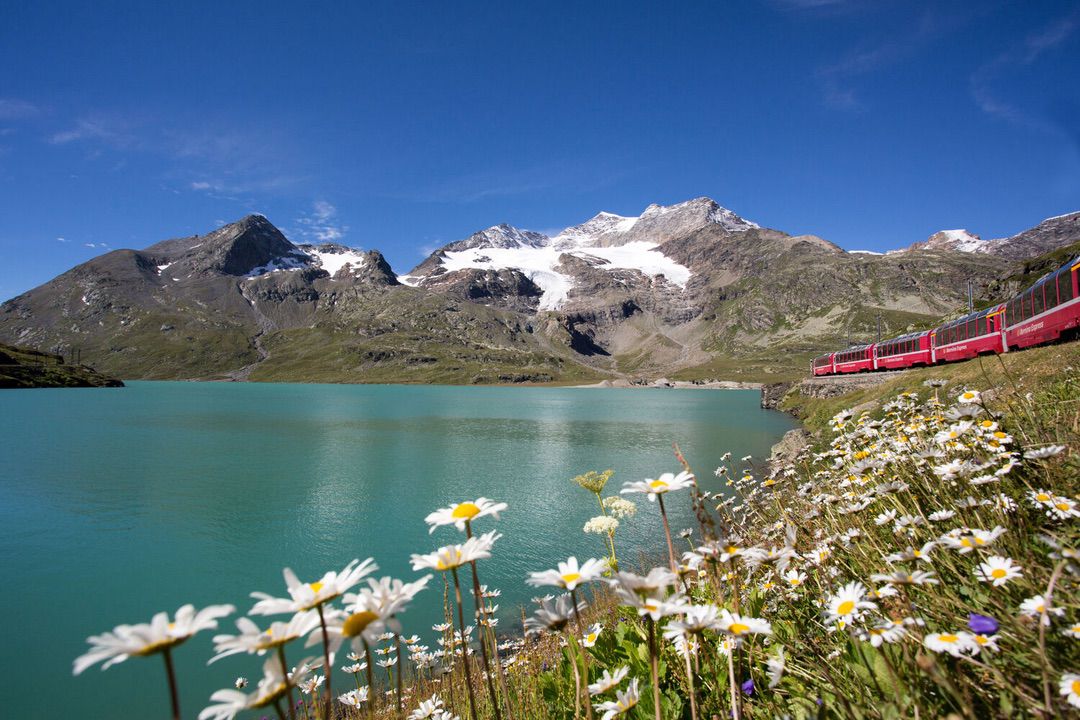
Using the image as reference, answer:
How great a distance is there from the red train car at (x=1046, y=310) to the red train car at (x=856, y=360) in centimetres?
3244

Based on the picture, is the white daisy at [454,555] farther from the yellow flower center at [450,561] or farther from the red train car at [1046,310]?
the red train car at [1046,310]

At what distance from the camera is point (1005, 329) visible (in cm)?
3284

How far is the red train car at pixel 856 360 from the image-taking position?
6307 cm

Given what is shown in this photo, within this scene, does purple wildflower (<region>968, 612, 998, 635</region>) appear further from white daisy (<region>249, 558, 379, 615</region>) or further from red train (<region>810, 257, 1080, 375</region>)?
red train (<region>810, 257, 1080, 375</region>)

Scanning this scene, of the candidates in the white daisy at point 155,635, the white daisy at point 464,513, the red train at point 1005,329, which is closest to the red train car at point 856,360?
the red train at point 1005,329

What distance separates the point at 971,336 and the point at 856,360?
32.3m

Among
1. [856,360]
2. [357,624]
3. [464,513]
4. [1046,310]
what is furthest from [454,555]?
[856,360]

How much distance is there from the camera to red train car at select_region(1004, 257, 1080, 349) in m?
23.9

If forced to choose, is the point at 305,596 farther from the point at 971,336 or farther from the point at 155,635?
the point at 971,336

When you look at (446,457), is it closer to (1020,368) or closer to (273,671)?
(1020,368)

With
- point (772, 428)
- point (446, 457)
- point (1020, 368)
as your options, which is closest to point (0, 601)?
point (446, 457)

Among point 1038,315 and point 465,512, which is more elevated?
point 1038,315

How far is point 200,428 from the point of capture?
6050 cm

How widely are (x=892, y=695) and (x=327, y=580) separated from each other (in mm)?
3526
